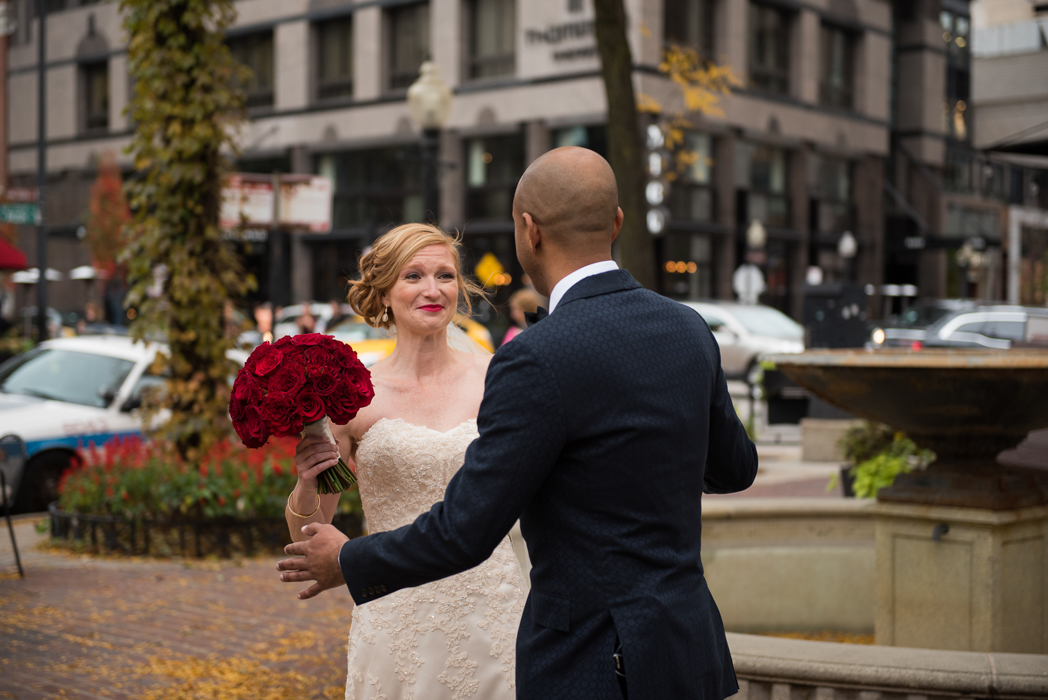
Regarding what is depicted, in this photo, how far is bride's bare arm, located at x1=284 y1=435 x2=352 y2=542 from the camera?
118 inches

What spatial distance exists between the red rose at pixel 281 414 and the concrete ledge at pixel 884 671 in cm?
193

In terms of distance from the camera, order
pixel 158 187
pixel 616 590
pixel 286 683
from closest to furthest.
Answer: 1. pixel 616 590
2. pixel 286 683
3. pixel 158 187

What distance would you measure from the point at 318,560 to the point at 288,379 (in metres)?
0.63

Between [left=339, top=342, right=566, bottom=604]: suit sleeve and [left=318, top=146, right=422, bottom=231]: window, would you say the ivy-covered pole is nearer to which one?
[left=339, top=342, right=566, bottom=604]: suit sleeve

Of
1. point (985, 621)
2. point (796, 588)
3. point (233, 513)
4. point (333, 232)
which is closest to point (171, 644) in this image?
point (233, 513)

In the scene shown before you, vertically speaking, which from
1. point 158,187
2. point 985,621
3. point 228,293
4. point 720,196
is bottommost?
point 985,621

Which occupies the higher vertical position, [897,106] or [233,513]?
[897,106]

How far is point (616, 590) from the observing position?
229cm

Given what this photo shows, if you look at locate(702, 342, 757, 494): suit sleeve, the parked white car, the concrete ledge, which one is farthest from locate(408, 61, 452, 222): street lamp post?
the parked white car

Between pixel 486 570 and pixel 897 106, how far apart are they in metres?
47.5

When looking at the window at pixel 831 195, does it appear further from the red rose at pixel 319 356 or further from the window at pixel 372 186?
the red rose at pixel 319 356

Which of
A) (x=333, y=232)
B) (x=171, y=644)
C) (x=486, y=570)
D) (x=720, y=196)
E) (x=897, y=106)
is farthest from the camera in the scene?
(x=897, y=106)

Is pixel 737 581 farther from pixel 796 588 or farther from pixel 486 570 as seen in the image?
pixel 486 570

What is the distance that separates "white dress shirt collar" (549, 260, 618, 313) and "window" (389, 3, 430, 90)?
120 ft
